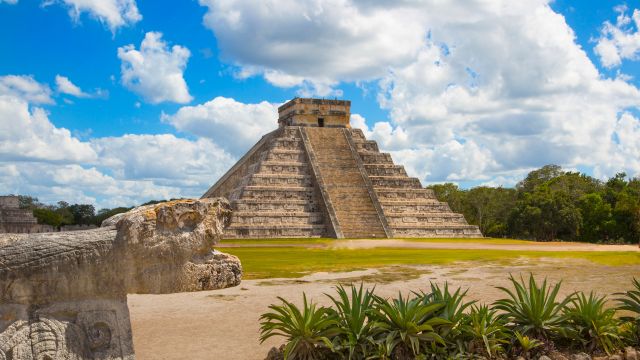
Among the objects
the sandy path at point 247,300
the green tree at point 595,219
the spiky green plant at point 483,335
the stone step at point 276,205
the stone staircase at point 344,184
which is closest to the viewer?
the spiky green plant at point 483,335

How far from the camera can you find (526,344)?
5.58 m

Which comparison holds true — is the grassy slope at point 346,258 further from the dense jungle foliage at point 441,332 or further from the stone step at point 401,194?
the stone step at point 401,194

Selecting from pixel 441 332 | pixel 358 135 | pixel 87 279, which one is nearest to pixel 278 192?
pixel 358 135

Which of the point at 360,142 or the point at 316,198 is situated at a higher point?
the point at 360,142

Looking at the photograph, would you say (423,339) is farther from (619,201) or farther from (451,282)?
(619,201)

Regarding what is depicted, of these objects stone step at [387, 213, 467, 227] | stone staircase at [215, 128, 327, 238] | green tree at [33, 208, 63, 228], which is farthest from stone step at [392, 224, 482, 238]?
green tree at [33, 208, 63, 228]

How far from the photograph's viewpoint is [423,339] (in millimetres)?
5418

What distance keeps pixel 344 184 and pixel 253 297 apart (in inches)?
885

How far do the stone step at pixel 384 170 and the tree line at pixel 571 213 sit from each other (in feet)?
33.2

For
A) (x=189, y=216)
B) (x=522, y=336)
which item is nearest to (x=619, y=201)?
(x=522, y=336)

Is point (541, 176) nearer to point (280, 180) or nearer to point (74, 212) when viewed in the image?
point (280, 180)

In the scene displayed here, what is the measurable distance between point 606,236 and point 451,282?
30.3 metres

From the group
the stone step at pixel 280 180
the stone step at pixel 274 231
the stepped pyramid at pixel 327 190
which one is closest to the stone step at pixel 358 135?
the stepped pyramid at pixel 327 190

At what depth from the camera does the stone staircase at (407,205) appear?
3053cm
